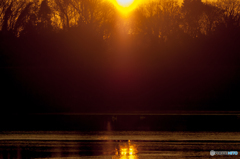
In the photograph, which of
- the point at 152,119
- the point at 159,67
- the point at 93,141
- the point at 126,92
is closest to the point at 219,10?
the point at 159,67

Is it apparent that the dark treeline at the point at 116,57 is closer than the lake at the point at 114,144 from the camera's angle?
No

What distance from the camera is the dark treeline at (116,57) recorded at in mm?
19125

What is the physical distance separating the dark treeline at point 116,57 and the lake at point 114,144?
23.4 feet

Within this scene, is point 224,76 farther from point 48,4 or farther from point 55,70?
point 48,4

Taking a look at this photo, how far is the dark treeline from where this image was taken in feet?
62.7

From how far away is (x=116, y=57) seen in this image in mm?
26047

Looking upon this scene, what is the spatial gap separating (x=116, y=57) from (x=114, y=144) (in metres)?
18.4

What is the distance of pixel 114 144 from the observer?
800 centimetres

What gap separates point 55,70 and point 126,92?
17.2 feet

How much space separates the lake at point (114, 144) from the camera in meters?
6.94

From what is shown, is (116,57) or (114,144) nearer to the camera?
(114,144)

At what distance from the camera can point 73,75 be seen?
21312mm

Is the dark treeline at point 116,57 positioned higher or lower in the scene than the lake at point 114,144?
higher

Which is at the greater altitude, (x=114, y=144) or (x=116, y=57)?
(x=116, y=57)
